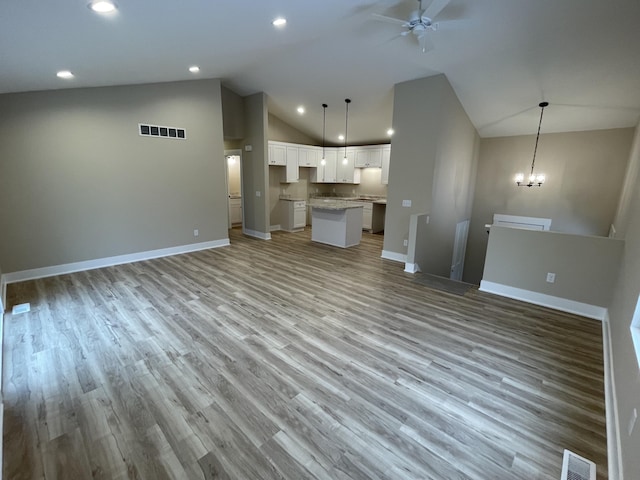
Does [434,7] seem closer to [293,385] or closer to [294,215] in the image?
[293,385]

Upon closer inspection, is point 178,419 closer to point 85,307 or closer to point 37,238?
point 85,307

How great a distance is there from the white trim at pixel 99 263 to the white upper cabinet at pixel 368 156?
474 cm

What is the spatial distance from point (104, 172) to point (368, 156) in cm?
630

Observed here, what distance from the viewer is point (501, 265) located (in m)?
4.00

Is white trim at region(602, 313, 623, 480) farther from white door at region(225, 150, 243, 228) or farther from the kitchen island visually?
white door at region(225, 150, 243, 228)

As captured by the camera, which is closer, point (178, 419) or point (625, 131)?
point (178, 419)

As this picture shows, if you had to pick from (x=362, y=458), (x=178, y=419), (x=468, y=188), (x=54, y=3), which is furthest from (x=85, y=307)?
(x=468, y=188)

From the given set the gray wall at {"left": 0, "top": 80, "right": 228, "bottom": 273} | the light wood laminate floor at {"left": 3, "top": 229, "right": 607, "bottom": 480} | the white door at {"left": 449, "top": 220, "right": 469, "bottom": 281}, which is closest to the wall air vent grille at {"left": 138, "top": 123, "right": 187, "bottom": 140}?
the gray wall at {"left": 0, "top": 80, "right": 228, "bottom": 273}

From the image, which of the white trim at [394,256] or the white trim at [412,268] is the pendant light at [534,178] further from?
the white trim at [412,268]

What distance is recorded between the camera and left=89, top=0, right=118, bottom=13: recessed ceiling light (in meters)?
2.21

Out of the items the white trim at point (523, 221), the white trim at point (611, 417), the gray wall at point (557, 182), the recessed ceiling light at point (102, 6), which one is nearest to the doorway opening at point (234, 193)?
the recessed ceiling light at point (102, 6)

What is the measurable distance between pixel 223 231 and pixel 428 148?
4585 mm

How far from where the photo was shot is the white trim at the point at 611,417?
1.58 m

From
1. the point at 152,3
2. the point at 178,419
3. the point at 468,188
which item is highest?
the point at 152,3
